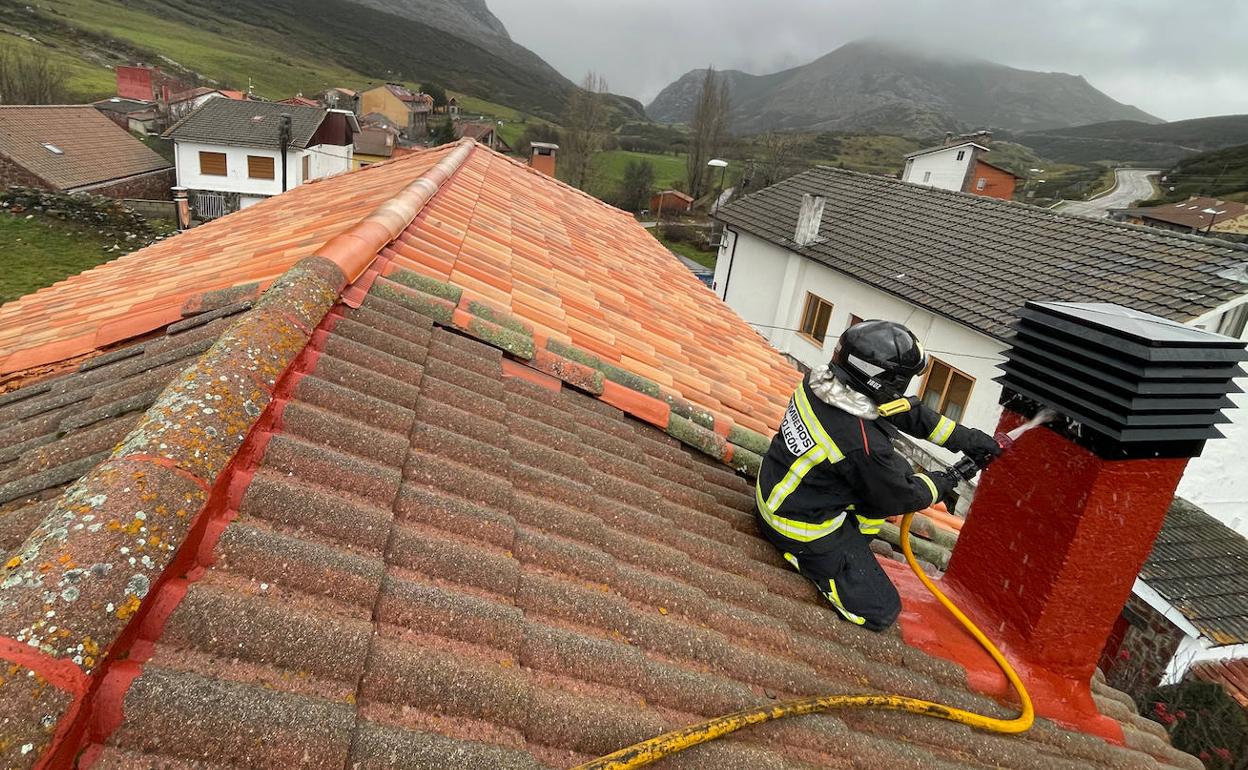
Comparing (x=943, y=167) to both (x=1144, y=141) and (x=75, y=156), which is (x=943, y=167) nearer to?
(x=75, y=156)

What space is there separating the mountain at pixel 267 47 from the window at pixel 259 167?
1196 inches

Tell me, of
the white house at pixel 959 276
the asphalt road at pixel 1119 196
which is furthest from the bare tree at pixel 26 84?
the asphalt road at pixel 1119 196

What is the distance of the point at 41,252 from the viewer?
18906mm

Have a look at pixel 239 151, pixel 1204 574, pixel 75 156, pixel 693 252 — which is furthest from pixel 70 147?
pixel 1204 574

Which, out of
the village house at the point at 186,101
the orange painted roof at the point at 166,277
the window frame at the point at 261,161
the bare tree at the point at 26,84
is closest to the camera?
the orange painted roof at the point at 166,277

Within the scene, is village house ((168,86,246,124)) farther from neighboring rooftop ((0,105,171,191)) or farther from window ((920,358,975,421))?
window ((920,358,975,421))

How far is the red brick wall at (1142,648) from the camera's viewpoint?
8961 millimetres

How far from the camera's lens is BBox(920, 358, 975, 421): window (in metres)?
12.4

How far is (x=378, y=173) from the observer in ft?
27.9

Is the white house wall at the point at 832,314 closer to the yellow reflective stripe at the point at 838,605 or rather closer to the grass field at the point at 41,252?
the yellow reflective stripe at the point at 838,605

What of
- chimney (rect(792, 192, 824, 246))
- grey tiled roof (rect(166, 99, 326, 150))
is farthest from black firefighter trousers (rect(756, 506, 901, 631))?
grey tiled roof (rect(166, 99, 326, 150))

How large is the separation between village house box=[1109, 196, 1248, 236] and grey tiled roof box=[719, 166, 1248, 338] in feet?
115

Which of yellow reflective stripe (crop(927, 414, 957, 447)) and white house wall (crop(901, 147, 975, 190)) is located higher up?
white house wall (crop(901, 147, 975, 190))

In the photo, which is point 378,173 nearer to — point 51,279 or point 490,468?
point 490,468
